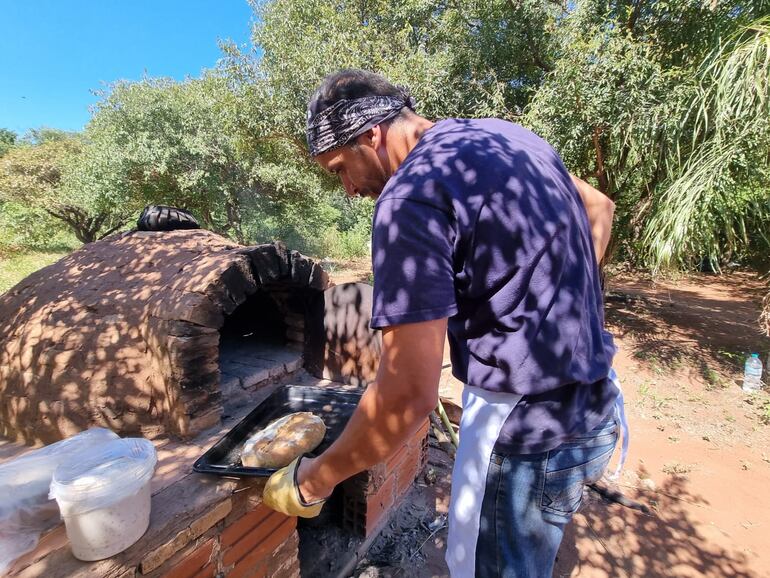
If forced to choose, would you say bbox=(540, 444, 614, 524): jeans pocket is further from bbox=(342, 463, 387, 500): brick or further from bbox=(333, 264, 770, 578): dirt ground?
bbox=(333, 264, 770, 578): dirt ground

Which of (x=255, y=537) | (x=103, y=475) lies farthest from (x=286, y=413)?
(x=103, y=475)

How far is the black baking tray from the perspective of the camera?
1.84 meters

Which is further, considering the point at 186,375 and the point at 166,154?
the point at 166,154

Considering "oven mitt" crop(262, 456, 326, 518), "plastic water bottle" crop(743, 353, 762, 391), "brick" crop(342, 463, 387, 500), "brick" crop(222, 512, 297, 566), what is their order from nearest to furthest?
1. "oven mitt" crop(262, 456, 326, 518)
2. "brick" crop(222, 512, 297, 566)
3. "brick" crop(342, 463, 387, 500)
4. "plastic water bottle" crop(743, 353, 762, 391)

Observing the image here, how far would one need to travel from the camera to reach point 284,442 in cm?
179

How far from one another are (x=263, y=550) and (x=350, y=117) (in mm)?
1904

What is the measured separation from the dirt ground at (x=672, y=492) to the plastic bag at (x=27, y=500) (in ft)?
5.58

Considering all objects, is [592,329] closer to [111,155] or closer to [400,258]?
[400,258]

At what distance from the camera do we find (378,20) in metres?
7.87

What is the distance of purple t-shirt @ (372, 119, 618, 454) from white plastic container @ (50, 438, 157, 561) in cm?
104

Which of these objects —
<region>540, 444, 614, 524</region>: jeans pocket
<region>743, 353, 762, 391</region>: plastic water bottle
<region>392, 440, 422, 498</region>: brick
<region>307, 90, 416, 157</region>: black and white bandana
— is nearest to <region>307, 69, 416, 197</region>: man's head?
<region>307, 90, 416, 157</region>: black and white bandana

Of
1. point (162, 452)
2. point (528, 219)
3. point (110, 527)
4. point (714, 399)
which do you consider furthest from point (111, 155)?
point (714, 399)

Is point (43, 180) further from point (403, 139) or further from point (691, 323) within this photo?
point (691, 323)

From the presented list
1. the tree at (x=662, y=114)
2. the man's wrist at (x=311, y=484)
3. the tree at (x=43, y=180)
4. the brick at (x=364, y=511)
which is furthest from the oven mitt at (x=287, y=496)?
the tree at (x=43, y=180)
